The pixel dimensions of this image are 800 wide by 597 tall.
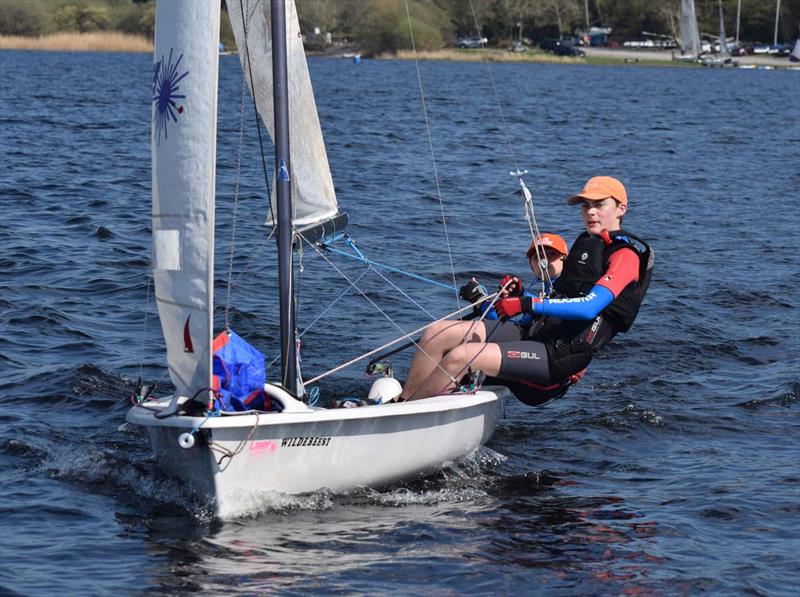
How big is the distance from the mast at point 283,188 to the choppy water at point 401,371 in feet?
2.63

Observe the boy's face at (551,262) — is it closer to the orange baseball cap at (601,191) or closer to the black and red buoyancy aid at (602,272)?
the black and red buoyancy aid at (602,272)

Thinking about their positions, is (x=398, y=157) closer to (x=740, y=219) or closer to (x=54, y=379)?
(x=740, y=219)

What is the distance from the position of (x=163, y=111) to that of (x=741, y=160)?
65.5 ft

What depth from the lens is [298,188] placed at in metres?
6.64

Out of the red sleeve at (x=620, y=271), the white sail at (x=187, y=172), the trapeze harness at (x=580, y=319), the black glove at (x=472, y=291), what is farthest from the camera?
the black glove at (x=472, y=291)

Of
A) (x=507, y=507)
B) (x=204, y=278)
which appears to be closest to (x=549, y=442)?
(x=507, y=507)

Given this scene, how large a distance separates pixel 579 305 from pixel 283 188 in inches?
66.6

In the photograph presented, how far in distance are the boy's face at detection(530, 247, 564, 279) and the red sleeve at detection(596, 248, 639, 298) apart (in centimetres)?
56

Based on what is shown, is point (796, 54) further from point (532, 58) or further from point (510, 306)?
point (510, 306)

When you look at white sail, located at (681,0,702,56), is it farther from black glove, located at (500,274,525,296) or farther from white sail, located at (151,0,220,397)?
white sail, located at (151,0,220,397)

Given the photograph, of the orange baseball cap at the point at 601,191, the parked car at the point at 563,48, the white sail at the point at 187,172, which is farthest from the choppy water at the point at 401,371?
the parked car at the point at 563,48

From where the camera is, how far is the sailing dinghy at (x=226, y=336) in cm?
547

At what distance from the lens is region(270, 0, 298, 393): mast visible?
6102 mm

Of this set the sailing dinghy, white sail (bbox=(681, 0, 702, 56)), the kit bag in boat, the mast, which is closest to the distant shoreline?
white sail (bbox=(681, 0, 702, 56))
